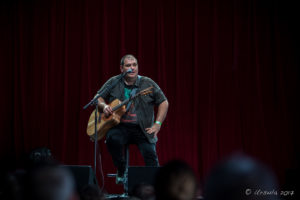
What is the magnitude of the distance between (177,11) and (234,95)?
1.68 metres

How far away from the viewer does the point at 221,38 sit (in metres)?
6.30

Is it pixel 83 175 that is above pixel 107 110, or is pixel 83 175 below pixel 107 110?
below

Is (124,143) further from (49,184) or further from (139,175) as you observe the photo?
(49,184)

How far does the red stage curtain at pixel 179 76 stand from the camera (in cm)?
620

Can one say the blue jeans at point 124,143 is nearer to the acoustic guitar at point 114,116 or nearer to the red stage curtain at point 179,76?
A: the acoustic guitar at point 114,116

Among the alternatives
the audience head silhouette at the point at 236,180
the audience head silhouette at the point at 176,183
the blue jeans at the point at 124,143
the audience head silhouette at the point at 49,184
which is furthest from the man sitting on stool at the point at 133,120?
the audience head silhouette at the point at 236,180

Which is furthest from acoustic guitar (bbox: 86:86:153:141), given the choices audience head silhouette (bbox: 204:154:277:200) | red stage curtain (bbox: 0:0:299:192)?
audience head silhouette (bbox: 204:154:277:200)

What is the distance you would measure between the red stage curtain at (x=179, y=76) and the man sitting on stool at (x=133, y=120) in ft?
4.86

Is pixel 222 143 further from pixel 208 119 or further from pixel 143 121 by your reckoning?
pixel 143 121

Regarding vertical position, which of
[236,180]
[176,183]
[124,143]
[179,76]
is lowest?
[124,143]

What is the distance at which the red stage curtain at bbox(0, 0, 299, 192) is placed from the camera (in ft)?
20.3

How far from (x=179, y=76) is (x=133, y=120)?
6.25ft

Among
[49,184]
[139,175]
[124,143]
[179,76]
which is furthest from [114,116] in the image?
[49,184]

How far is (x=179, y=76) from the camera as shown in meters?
6.25
